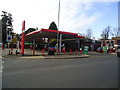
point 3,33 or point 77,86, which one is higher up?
point 3,33

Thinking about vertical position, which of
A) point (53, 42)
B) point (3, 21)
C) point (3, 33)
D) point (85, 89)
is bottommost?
point (85, 89)

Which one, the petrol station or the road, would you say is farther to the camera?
the petrol station

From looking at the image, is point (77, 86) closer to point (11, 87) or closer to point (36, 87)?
point (36, 87)

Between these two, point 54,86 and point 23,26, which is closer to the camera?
point 54,86

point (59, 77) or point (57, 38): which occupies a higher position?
point (57, 38)

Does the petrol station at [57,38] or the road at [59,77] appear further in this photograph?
the petrol station at [57,38]

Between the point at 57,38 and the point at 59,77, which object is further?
the point at 57,38

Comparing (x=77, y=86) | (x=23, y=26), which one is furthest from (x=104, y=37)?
(x=77, y=86)

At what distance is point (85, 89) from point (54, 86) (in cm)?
124

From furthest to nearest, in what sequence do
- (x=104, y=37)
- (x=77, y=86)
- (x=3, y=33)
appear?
(x=104, y=37) → (x=3, y=33) → (x=77, y=86)

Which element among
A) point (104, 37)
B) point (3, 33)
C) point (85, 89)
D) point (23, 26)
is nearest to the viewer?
point (85, 89)

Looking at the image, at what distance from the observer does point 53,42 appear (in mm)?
44188

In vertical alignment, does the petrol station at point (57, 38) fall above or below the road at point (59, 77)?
above

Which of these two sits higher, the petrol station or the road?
the petrol station
